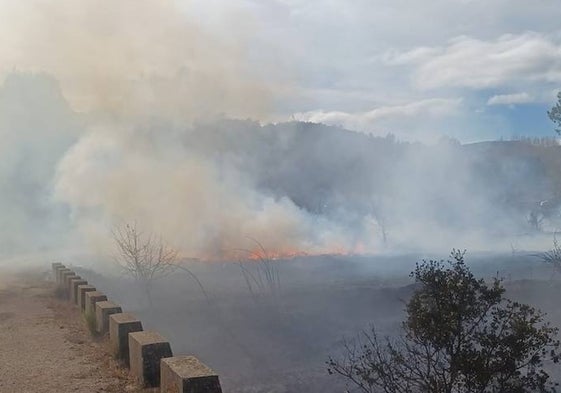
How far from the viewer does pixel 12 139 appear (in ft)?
148

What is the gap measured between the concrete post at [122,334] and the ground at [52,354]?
16 cm

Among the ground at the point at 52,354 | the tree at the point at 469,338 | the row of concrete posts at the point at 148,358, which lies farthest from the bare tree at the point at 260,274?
the tree at the point at 469,338

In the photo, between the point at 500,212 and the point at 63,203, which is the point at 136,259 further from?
the point at 500,212

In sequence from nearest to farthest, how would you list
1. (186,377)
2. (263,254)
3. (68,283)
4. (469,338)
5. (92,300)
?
(186,377)
(469,338)
(92,300)
(68,283)
(263,254)

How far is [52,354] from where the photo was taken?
9.49 m

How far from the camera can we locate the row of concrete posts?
6.12 m

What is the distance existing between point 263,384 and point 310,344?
3.98 metres

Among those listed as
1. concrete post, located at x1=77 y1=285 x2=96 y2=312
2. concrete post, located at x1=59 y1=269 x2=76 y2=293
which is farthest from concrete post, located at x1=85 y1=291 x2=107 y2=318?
concrete post, located at x1=59 y1=269 x2=76 y2=293

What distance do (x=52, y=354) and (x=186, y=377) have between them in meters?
4.43

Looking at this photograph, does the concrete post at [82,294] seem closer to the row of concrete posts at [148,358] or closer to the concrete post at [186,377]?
the row of concrete posts at [148,358]

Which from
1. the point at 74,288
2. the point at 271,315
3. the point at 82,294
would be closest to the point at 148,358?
the point at 82,294

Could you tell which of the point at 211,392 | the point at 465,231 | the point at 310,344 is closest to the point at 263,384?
the point at 310,344

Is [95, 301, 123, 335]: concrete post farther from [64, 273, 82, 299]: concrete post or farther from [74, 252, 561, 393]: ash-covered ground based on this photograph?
[74, 252, 561, 393]: ash-covered ground

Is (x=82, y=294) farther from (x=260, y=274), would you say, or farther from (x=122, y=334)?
(x=260, y=274)
